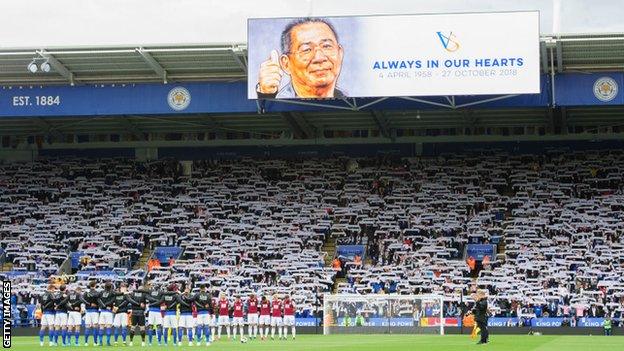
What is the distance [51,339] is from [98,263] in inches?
635

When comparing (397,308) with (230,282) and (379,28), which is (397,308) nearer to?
(230,282)

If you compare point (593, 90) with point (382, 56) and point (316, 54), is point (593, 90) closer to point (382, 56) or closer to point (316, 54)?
point (382, 56)

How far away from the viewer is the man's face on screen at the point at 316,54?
50.6 m

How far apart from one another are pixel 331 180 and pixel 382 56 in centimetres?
1198

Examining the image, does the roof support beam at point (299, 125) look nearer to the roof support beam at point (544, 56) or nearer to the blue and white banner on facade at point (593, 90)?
the roof support beam at point (544, 56)

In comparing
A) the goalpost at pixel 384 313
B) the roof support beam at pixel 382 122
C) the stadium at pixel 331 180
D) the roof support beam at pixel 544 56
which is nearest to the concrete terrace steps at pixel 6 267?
the stadium at pixel 331 180

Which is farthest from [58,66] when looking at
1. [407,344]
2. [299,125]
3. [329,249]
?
[407,344]

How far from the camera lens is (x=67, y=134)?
65.3 m

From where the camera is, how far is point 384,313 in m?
48.0

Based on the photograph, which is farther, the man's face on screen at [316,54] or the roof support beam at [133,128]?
the roof support beam at [133,128]

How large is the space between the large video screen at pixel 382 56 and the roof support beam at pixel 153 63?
433 centimetres

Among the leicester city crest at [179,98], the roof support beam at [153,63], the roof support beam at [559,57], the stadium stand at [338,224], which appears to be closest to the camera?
the roof support beam at [559,57]

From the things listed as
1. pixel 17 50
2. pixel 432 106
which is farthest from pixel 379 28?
pixel 17 50

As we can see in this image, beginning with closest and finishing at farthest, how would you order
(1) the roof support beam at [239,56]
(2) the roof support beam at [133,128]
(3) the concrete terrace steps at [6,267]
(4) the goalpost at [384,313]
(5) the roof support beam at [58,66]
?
(4) the goalpost at [384,313], (1) the roof support beam at [239,56], (5) the roof support beam at [58,66], (3) the concrete terrace steps at [6,267], (2) the roof support beam at [133,128]
